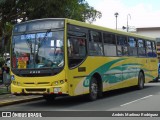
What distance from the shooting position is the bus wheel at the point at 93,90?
50.0 feet

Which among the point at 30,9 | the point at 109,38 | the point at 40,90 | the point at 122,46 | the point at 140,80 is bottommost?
the point at 140,80

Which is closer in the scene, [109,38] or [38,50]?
[38,50]

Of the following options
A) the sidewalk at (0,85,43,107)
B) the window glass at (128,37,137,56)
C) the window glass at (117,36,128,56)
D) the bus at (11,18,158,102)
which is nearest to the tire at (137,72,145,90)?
the window glass at (128,37,137,56)

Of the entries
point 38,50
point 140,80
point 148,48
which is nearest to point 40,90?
point 38,50

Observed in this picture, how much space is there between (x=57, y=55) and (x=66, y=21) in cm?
Result: 129

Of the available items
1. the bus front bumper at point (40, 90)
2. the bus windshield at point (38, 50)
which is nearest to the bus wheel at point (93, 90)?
the bus front bumper at point (40, 90)

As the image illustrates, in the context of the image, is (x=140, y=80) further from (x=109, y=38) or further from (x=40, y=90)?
(x=40, y=90)

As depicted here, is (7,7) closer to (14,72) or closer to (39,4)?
(39,4)

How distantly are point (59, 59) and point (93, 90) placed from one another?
8.47 ft

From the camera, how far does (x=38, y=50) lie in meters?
14.0

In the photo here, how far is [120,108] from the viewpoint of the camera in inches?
510

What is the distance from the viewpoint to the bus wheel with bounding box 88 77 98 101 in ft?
50.0

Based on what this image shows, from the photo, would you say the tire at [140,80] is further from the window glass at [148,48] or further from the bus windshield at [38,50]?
the bus windshield at [38,50]

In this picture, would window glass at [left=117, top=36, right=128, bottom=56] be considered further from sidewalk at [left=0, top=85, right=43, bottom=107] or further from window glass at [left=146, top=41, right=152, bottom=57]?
sidewalk at [left=0, top=85, right=43, bottom=107]
